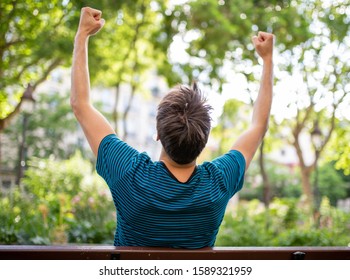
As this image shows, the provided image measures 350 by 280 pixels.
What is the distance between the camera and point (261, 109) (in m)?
2.28

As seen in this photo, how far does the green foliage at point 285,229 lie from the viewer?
8945mm

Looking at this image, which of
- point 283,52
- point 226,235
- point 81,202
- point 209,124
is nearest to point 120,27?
point 283,52

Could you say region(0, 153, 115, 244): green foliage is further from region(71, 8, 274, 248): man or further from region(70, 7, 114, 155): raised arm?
region(71, 8, 274, 248): man

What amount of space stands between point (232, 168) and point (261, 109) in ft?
1.29

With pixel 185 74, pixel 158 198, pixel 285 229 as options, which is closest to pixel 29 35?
pixel 185 74

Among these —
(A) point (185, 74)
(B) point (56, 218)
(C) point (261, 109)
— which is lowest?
(B) point (56, 218)

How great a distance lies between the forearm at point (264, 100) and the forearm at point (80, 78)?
715mm

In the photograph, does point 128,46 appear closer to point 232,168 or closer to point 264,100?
point 264,100

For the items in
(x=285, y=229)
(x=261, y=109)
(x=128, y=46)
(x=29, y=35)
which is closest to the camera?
(x=261, y=109)

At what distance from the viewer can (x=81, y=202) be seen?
987 centimetres

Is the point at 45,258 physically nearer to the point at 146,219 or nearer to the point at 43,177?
the point at 146,219

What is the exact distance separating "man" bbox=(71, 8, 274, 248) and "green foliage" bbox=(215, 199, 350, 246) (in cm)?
712

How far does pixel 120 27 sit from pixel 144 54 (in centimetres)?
162

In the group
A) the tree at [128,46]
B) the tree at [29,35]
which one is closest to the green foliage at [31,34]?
the tree at [29,35]
